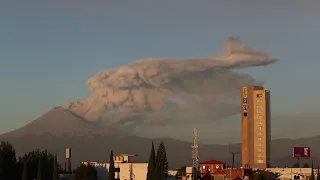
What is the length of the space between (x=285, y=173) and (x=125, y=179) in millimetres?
49002

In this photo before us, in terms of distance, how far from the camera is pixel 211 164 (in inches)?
7323

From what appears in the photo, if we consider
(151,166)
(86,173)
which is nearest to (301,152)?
(86,173)

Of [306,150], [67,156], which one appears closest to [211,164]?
[306,150]

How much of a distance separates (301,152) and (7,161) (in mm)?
86137

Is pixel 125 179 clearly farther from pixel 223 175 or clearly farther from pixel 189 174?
pixel 223 175

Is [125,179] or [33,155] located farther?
[33,155]

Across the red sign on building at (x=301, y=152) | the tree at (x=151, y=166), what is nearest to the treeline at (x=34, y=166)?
the tree at (x=151, y=166)

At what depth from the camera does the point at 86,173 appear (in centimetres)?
13612

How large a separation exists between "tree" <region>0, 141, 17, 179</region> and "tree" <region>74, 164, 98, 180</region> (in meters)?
14.3

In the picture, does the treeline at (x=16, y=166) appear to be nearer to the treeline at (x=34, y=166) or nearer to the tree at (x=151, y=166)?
the treeline at (x=34, y=166)

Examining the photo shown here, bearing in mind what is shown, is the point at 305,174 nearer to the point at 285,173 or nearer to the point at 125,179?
the point at 285,173

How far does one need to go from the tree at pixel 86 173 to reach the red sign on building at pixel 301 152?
63942mm

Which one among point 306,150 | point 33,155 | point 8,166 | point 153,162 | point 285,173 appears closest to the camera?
point 153,162

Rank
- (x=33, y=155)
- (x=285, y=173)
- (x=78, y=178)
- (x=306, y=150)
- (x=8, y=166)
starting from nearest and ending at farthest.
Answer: (x=8, y=166)
(x=78, y=178)
(x=33, y=155)
(x=285, y=173)
(x=306, y=150)
